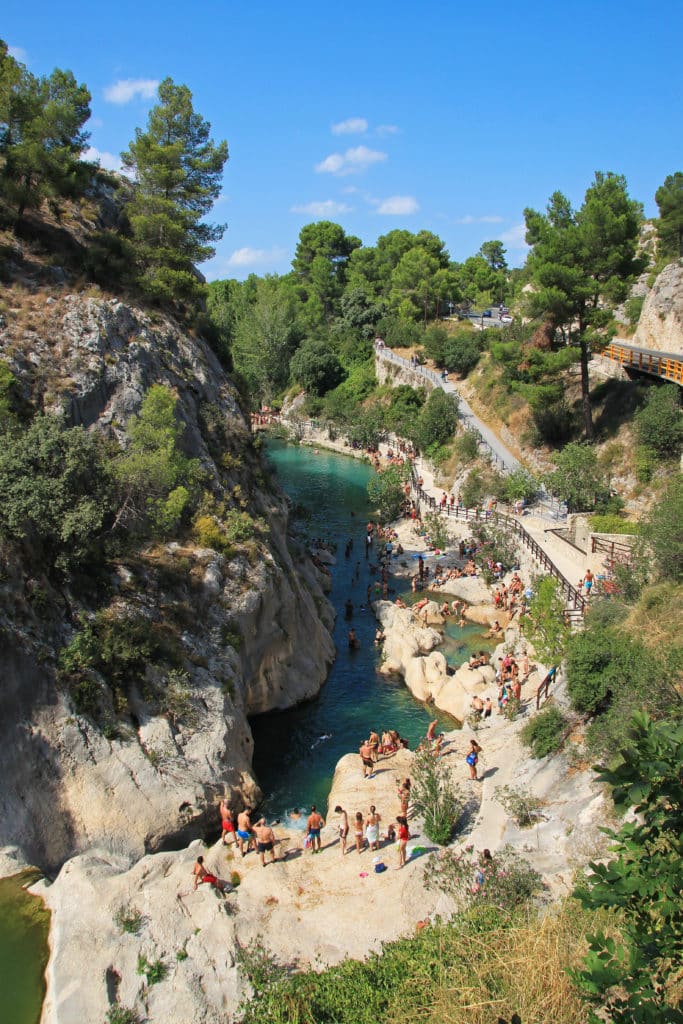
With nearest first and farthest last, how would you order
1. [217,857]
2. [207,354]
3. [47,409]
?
[217,857] < [47,409] < [207,354]

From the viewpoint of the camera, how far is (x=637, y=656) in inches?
690

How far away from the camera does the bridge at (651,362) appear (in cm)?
3934

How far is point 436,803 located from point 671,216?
63.4 metres

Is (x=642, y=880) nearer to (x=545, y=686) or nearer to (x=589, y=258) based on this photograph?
(x=545, y=686)

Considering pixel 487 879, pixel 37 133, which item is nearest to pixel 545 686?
pixel 487 879

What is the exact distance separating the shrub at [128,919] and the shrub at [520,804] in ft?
27.1

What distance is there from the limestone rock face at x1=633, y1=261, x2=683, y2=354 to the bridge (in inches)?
37.0

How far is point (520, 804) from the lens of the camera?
16.9m

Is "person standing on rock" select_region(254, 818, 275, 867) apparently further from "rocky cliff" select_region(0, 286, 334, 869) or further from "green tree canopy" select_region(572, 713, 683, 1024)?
"green tree canopy" select_region(572, 713, 683, 1024)

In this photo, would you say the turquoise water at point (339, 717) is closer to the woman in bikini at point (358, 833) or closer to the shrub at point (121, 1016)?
the woman in bikini at point (358, 833)

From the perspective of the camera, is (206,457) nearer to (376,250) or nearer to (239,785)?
(239,785)

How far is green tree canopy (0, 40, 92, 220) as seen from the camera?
29500 mm

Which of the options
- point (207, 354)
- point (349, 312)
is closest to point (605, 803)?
point (207, 354)

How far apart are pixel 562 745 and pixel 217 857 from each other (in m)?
8.66
